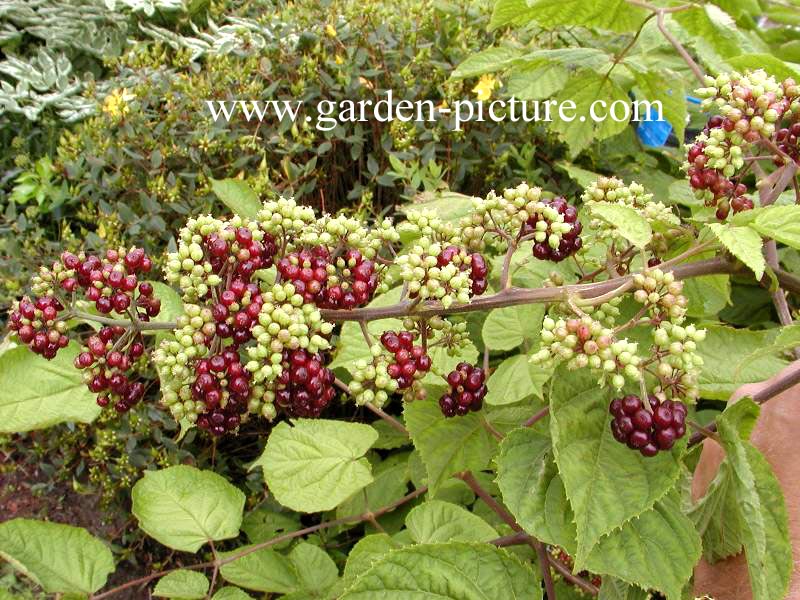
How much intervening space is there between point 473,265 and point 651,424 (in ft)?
1.18

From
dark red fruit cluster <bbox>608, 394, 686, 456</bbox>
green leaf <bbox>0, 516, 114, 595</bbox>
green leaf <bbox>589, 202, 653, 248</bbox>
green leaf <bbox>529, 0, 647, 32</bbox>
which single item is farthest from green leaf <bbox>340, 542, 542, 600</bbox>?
green leaf <bbox>529, 0, 647, 32</bbox>

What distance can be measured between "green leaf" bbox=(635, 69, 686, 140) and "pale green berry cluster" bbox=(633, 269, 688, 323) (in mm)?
1623

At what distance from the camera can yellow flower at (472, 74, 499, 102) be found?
299cm

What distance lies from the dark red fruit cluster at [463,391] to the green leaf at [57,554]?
1000mm

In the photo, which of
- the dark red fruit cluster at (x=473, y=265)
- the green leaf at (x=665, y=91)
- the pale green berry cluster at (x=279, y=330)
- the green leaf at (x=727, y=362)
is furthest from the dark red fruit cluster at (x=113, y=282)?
the green leaf at (x=665, y=91)

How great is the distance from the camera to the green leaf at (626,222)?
110 centimetres

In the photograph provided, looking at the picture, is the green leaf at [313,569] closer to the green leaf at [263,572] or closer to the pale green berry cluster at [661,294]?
the green leaf at [263,572]

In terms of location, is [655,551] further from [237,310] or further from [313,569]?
[313,569]

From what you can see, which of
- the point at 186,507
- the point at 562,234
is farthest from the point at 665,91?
the point at 186,507

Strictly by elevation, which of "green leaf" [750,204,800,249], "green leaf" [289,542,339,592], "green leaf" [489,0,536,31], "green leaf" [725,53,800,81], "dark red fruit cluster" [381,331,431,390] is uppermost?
"green leaf" [489,0,536,31]

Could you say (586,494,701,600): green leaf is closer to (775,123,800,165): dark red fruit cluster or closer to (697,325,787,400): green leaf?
(697,325,787,400): green leaf

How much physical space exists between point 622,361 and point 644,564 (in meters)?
0.37

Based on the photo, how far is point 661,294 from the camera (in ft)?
3.60

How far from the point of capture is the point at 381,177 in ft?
9.50
